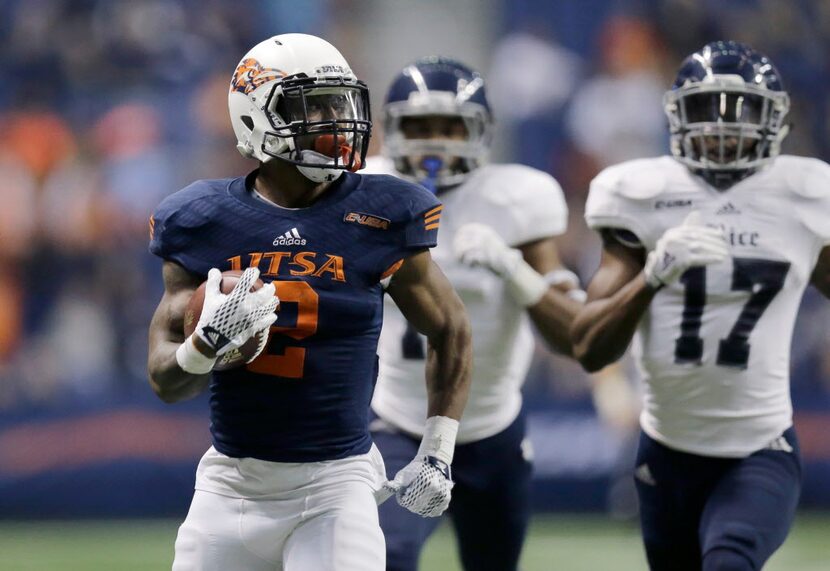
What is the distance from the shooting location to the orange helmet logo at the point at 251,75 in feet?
10.0

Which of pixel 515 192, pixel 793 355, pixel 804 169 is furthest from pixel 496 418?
pixel 793 355

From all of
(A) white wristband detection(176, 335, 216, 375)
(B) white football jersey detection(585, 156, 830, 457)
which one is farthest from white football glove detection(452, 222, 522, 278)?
(A) white wristband detection(176, 335, 216, 375)

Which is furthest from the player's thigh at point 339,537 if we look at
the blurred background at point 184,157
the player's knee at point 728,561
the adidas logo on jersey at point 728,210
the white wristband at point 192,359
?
the blurred background at point 184,157

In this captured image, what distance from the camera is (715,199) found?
3.78 meters

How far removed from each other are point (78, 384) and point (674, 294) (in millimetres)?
4182

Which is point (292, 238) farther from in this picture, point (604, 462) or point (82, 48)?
point (82, 48)

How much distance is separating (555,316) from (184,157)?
4364mm

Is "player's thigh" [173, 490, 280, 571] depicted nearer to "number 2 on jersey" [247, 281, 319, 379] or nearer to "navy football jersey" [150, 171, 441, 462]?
"navy football jersey" [150, 171, 441, 462]

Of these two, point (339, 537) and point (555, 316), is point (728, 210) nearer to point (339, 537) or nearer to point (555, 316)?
point (555, 316)

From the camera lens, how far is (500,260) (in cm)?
404

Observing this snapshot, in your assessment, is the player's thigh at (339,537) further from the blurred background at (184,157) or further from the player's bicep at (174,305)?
the blurred background at (184,157)

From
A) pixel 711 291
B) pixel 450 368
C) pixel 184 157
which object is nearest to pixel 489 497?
pixel 711 291

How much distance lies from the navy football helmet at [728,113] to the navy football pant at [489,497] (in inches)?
39.2

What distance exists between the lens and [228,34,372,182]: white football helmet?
3.01m
